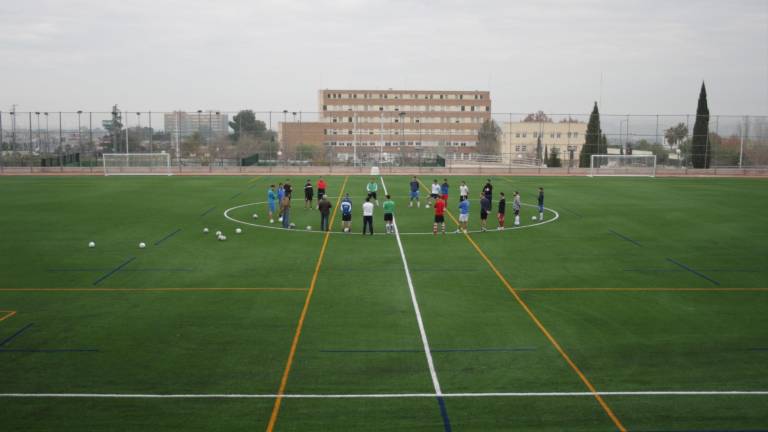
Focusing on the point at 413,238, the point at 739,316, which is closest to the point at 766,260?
the point at 739,316

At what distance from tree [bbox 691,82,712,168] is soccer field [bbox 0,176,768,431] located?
45810mm

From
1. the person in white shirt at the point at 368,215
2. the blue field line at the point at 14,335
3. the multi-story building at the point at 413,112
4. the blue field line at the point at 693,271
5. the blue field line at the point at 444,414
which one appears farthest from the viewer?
the multi-story building at the point at 413,112

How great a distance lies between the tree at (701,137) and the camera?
229ft

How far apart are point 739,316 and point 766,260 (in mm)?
8218

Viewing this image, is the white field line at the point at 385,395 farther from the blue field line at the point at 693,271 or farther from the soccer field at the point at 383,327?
the blue field line at the point at 693,271

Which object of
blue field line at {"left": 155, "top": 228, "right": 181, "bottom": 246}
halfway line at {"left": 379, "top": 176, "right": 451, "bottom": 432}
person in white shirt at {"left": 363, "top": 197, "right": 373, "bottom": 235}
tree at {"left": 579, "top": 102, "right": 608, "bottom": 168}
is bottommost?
halfway line at {"left": 379, "top": 176, "right": 451, "bottom": 432}

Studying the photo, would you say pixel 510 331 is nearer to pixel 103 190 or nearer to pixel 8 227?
pixel 8 227

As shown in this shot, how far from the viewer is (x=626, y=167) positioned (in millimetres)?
64938

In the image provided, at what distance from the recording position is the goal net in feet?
209

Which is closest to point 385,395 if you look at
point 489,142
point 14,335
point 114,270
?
point 14,335

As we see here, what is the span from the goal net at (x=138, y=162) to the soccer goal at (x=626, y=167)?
45757 millimetres

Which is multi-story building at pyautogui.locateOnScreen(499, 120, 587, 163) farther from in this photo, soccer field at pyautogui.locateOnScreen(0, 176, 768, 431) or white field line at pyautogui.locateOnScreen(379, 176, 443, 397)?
white field line at pyautogui.locateOnScreen(379, 176, 443, 397)

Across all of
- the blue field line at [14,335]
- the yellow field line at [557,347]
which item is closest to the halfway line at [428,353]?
the yellow field line at [557,347]

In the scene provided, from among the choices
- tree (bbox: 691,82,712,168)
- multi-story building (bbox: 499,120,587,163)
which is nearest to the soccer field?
tree (bbox: 691,82,712,168)
